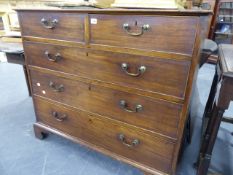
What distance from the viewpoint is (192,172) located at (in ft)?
4.04

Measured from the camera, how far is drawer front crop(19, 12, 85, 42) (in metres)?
0.96

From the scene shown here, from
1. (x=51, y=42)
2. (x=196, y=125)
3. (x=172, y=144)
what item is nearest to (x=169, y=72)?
(x=172, y=144)

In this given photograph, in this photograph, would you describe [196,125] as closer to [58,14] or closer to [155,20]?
[155,20]

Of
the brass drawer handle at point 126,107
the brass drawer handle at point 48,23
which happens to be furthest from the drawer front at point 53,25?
the brass drawer handle at point 126,107

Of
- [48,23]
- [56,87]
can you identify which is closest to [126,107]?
[56,87]

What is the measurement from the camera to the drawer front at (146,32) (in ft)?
2.43

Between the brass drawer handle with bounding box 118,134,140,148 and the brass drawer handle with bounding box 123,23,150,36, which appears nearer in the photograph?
the brass drawer handle with bounding box 123,23,150,36

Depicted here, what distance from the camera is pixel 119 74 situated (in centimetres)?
94

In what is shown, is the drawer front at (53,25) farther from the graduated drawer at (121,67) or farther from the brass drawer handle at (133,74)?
the brass drawer handle at (133,74)

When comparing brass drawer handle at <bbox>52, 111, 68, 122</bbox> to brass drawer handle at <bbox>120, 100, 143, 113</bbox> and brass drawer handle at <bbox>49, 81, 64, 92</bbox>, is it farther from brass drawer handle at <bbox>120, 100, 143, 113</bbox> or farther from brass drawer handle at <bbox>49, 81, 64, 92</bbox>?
brass drawer handle at <bbox>120, 100, 143, 113</bbox>

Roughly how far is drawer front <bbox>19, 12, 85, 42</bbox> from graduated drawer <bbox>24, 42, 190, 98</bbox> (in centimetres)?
6

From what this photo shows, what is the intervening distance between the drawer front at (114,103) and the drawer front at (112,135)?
0.05 metres

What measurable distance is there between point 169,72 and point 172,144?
0.36 metres

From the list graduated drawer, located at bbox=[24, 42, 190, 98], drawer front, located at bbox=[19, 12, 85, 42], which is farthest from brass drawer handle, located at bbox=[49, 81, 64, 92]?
drawer front, located at bbox=[19, 12, 85, 42]
